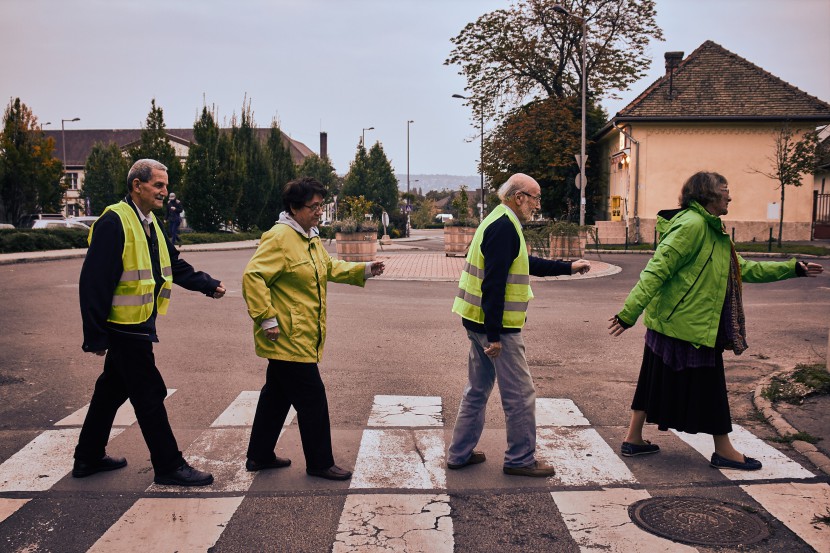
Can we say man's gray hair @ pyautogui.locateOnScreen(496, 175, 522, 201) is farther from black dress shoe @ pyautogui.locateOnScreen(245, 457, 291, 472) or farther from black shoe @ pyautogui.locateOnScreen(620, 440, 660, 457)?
black dress shoe @ pyautogui.locateOnScreen(245, 457, 291, 472)

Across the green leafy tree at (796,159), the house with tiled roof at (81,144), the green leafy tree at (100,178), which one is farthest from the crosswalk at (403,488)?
the house with tiled roof at (81,144)

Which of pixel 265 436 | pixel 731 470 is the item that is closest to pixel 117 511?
pixel 265 436

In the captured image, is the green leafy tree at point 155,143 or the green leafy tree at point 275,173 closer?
the green leafy tree at point 155,143

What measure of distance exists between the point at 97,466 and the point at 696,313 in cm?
378

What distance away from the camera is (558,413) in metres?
6.45

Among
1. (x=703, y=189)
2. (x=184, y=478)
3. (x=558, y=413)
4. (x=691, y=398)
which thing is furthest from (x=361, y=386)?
(x=703, y=189)

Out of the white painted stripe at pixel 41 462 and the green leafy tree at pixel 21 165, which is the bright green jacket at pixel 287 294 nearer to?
the white painted stripe at pixel 41 462

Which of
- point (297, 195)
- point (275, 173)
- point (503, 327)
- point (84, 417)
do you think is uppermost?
point (275, 173)

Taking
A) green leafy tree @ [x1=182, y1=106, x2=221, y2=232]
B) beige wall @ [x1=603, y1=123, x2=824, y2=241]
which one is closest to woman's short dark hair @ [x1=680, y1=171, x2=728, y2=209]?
beige wall @ [x1=603, y1=123, x2=824, y2=241]

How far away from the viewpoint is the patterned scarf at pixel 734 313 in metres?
5.10

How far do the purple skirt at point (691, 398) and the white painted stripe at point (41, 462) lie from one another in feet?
12.2

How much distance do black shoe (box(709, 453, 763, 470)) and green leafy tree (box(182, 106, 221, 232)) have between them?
3833cm

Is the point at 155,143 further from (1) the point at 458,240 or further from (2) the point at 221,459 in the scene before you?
(2) the point at 221,459

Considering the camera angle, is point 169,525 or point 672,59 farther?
point 672,59
